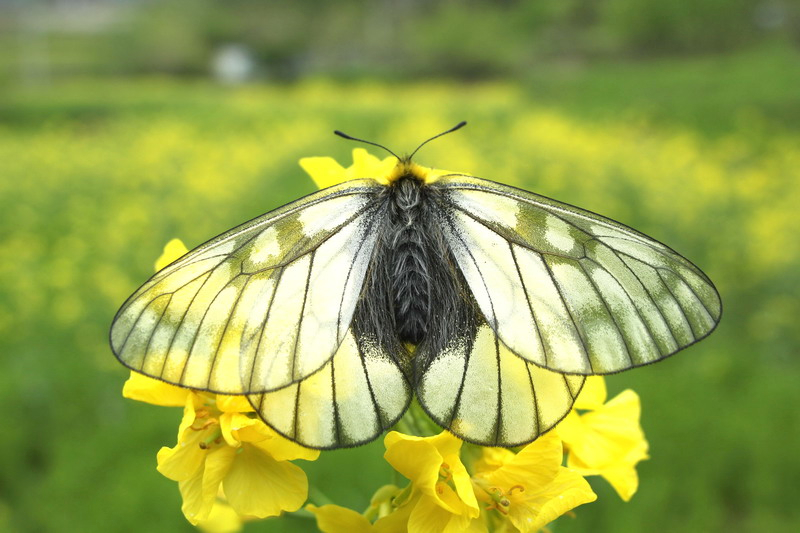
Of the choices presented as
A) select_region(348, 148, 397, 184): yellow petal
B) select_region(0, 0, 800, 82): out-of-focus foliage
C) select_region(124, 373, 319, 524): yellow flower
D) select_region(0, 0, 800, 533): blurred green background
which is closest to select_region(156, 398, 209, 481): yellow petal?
select_region(124, 373, 319, 524): yellow flower

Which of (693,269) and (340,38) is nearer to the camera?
(693,269)

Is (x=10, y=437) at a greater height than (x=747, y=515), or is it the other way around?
(x=10, y=437)

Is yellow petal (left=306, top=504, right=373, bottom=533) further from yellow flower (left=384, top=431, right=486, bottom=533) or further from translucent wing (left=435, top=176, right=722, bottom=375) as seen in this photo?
translucent wing (left=435, top=176, right=722, bottom=375)

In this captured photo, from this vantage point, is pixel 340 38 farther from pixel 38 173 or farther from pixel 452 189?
pixel 452 189

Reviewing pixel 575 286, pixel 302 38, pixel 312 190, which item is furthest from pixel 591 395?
pixel 302 38

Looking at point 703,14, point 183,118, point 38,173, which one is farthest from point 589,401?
point 183,118

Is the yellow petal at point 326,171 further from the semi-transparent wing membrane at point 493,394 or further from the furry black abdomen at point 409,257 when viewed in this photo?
the semi-transparent wing membrane at point 493,394
